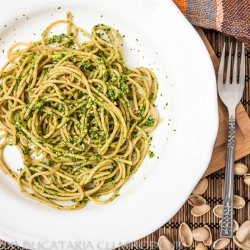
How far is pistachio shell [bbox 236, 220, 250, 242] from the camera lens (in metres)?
3.02

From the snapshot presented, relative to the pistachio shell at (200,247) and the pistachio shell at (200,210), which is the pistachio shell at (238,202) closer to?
the pistachio shell at (200,210)

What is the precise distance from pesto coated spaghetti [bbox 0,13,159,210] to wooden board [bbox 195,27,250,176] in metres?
0.48

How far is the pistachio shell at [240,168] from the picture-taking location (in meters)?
2.97

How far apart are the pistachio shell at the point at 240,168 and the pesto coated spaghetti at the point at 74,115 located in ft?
2.42

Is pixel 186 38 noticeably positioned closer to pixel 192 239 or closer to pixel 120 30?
pixel 120 30

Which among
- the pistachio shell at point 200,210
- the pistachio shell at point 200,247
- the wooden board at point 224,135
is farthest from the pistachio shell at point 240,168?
the pistachio shell at point 200,247

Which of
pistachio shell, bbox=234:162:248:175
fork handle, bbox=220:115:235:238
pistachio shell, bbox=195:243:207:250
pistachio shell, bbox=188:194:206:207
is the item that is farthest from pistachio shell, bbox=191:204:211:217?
pistachio shell, bbox=234:162:248:175

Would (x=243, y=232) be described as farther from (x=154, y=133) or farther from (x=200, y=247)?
(x=154, y=133)

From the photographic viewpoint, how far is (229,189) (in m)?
2.90

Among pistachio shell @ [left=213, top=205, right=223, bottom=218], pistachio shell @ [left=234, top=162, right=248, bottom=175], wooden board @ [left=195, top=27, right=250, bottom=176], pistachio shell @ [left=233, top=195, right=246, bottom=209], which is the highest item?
wooden board @ [left=195, top=27, right=250, bottom=176]

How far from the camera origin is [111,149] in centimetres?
283

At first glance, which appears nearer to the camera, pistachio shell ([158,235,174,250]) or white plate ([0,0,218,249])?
white plate ([0,0,218,249])

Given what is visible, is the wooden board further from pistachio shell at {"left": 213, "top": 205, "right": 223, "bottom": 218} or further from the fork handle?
pistachio shell at {"left": 213, "top": 205, "right": 223, "bottom": 218}

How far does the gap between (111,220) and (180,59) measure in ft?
4.04
